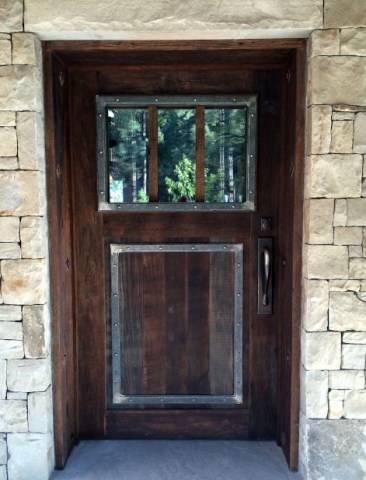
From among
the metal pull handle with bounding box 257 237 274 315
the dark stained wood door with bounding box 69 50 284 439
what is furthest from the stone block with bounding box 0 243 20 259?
the metal pull handle with bounding box 257 237 274 315

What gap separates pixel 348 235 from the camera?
1.94 m

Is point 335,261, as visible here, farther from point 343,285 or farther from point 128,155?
point 128,155

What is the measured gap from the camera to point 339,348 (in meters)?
1.99

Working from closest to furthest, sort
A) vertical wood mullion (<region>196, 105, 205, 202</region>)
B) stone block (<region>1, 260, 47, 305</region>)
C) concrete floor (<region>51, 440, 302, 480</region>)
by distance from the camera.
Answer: stone block (<region>1, 260, 47, 305</region>)
concrete floor (<region>51, 440, 302, 480</region>)
vertical wood mullion (<region>196, 105, 205, 202</region>)

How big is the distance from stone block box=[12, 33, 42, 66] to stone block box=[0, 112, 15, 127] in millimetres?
210

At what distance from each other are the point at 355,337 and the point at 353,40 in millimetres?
1206

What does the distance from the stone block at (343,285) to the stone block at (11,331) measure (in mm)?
1315

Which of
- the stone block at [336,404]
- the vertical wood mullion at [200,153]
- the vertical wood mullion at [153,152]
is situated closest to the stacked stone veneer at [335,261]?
the stone block at [336,404]

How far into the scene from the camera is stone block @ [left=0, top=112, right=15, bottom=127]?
1.93 meters

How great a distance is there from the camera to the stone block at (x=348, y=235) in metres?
1.93

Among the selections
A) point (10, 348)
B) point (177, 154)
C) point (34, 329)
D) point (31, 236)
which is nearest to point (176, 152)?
point (177, 154)

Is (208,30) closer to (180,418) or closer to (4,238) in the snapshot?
(4,238)

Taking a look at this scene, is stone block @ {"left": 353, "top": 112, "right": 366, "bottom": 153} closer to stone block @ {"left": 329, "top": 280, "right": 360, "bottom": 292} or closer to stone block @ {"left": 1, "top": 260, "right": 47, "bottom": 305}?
stone block @ {"left": 329, "top": 280, "right": 360, "bottom": 292}

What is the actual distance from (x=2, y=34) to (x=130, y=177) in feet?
2.65
